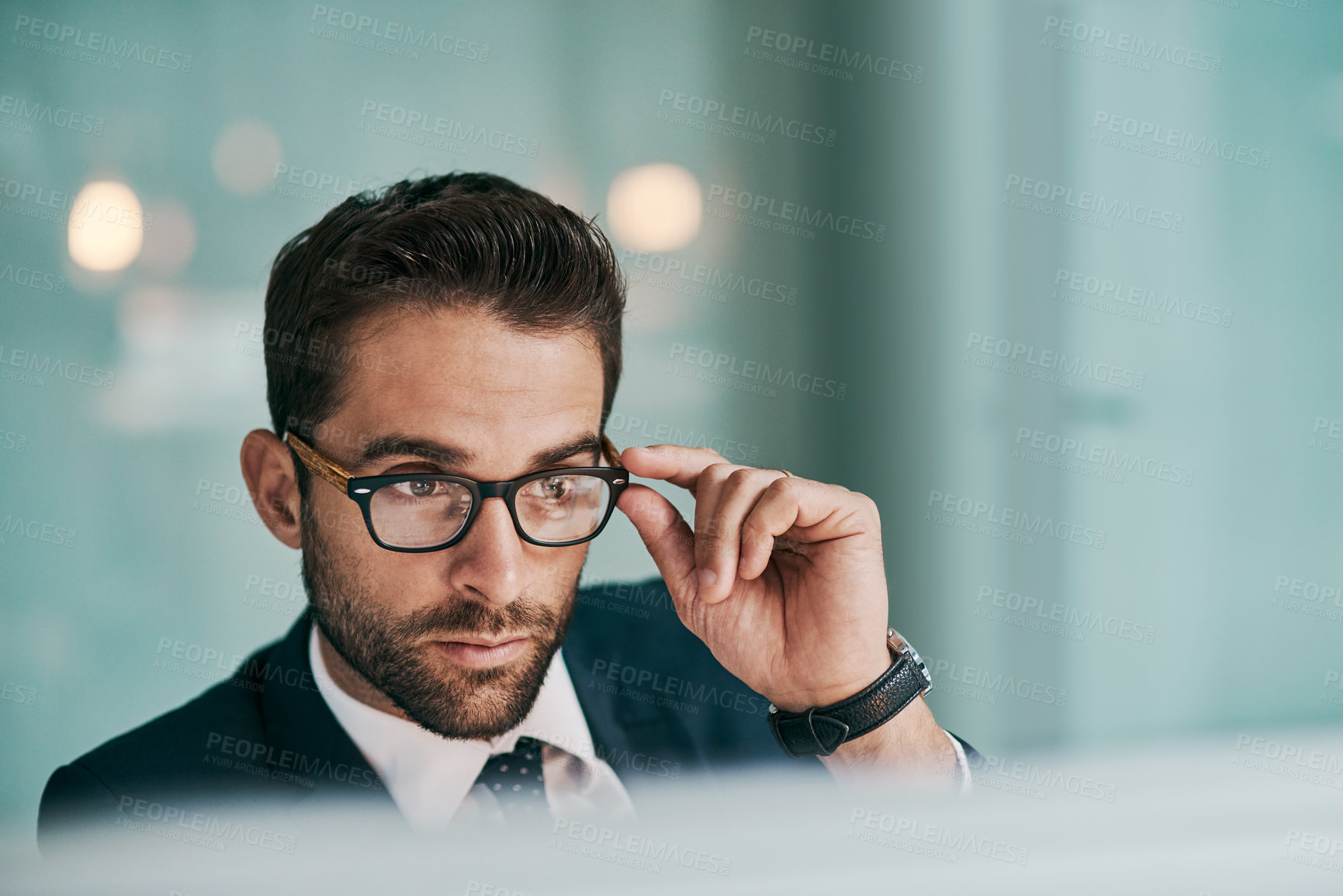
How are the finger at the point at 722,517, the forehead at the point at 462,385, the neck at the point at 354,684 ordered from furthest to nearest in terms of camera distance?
the neck at the point at 354,684 < the forehead at the point at 462,385 < the finger at the point at 722,517

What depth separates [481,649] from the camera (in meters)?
1.20

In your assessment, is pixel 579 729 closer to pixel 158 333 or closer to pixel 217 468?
pixel 217 468

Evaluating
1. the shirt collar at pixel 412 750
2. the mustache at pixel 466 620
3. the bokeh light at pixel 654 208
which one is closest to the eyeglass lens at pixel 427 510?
the mustache at pixel 466 620

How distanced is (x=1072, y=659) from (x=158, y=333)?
185 centimetres

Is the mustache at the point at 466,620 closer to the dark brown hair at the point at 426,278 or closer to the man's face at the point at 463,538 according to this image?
the man's face at the point at 463,538

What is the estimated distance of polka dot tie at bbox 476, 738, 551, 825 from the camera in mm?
1337

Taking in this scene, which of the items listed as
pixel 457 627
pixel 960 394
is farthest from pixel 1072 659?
pixel 457 627

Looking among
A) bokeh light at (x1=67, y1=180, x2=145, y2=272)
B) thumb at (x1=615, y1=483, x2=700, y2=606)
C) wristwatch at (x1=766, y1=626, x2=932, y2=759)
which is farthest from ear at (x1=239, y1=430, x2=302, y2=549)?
wristwatch at (x1=766, y1=626, x2=932, y2=759)

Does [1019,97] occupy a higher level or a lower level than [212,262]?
higher

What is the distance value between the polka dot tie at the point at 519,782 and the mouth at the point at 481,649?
20 centimetres

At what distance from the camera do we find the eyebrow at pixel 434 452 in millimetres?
1104

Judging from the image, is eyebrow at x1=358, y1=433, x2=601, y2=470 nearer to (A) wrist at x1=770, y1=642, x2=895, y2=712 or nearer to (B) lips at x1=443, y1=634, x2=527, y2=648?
(B) lips at x1=443, y1=634, x2=527, y2=648

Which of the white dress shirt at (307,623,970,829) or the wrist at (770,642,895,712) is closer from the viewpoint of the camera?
the wrist at (770,642,895,712)

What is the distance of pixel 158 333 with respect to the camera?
4.62ft
